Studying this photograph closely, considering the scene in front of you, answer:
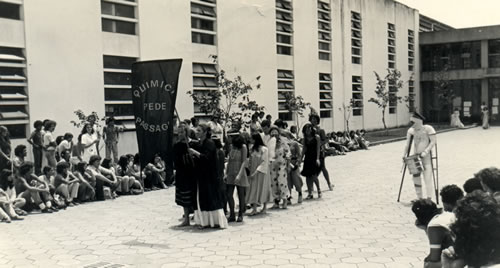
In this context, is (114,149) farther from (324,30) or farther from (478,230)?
(324,30)

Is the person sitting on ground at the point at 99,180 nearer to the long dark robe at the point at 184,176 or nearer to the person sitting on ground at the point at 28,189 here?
the person sitting on ground at the point at 28,189

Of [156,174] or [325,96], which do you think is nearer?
[156,174]

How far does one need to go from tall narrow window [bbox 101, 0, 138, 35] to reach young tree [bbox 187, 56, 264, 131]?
3.03 m

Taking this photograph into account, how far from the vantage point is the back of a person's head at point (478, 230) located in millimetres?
3078

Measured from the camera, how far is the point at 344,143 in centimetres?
2144

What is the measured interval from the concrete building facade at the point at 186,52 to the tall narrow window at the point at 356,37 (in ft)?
0.21

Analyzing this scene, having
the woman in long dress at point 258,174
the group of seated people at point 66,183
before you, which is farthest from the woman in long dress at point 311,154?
the group of seated people at point 66,183

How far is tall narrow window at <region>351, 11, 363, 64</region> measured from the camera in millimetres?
31656

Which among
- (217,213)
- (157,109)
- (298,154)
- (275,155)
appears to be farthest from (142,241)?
(298,154)

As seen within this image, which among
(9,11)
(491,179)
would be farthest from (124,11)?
(491,179)

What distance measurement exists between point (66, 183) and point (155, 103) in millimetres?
3542

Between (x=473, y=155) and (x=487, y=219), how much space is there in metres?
15.9

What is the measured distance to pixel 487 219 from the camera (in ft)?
10.3

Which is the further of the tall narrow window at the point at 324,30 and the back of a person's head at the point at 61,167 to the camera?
the tall narrow window at the point at 324,30
